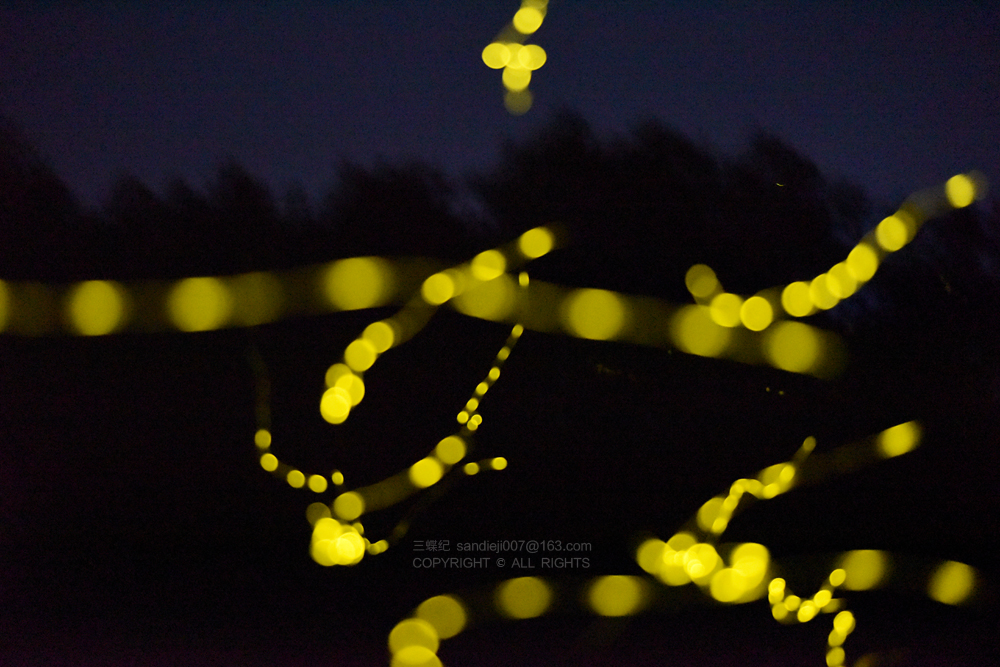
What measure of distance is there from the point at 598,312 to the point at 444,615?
0.64 meters

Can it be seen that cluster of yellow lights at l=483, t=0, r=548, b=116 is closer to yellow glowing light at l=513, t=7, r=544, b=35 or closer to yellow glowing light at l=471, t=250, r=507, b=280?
yellow glowing light at l=513, t=7, r=544, b=35

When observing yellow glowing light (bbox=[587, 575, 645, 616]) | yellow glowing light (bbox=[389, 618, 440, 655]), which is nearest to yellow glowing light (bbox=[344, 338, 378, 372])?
yellow glowing light (bbox=[389, 618, 440, 655])

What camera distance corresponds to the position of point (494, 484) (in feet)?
3.98

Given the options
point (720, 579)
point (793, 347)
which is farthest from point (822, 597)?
point (793, 347)

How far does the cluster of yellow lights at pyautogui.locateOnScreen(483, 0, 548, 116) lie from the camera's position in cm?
122

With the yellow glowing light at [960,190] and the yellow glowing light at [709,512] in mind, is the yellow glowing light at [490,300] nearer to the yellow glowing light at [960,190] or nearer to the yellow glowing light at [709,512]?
the yellow glowing light at [709,512]

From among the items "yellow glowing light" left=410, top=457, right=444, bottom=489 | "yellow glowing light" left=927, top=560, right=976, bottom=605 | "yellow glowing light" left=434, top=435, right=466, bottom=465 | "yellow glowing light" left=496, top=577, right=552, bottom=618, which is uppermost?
"yellow glowing light" left=434, top=435, right=466, bottom=465

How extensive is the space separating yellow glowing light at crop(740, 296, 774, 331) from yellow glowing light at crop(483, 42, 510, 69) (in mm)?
648

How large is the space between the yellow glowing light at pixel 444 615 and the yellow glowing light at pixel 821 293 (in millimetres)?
890

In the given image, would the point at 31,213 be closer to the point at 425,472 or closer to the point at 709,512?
the point at 425,472

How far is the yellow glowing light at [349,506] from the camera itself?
47.3 inches

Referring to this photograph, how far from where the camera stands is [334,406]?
120 cm

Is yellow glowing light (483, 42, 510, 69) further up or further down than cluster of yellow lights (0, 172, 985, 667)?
further up

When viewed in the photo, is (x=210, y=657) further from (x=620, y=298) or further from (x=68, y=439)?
(x=620, y=298)
